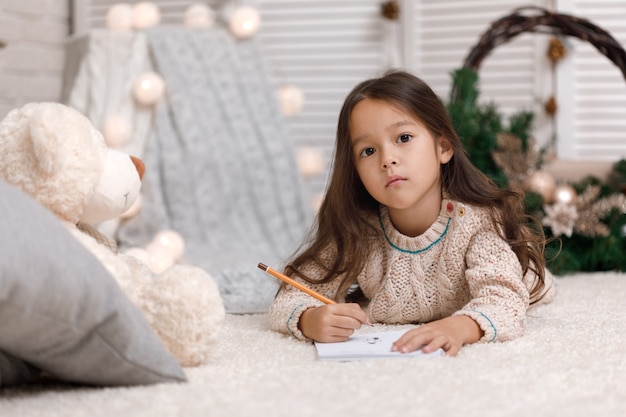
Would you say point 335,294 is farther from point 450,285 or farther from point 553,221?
point 553,221

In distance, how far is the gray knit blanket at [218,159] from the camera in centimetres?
240

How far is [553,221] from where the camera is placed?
2.07m

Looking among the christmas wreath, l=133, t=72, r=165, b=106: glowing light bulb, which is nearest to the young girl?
the christmas wreath

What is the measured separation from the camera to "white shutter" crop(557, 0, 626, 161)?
2.87m

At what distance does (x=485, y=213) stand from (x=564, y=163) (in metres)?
1.04

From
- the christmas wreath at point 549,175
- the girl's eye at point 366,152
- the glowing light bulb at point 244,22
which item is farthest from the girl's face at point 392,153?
the glowing light bulb at point 244,22

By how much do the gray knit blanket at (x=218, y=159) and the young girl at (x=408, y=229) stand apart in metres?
0.87

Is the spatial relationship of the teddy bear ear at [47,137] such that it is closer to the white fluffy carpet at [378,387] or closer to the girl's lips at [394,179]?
the white fluffy carpet at [378,387]

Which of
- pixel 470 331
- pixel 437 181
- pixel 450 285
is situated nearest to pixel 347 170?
pixel 437 181

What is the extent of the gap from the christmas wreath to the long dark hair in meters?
0.63

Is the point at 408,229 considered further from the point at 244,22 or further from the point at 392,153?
the point at 244,22

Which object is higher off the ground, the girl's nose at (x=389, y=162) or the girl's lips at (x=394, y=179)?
the girl's nose at (x=389, y=162)

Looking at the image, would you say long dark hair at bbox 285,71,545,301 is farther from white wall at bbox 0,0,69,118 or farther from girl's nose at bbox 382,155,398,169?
white wall at bbox 0,0,69,118

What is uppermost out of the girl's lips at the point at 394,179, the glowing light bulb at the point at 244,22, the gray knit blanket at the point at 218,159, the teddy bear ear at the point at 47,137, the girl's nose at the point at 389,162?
the glowing light bulb at the point at 244,22
